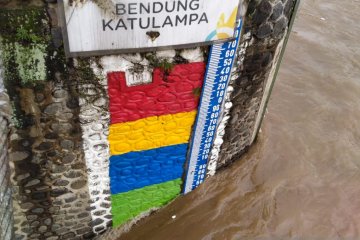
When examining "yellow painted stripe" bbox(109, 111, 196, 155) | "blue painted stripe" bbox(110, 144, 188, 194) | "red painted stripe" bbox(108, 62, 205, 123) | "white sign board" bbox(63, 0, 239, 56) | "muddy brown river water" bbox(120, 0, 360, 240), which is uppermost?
"white sign board" bbox(63, 0, 239, 56)

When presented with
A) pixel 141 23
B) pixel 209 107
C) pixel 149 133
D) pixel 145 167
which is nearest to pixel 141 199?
pixel 145 167

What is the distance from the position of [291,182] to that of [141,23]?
122 inches

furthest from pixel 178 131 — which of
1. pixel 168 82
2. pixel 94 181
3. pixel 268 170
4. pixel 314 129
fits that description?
pixel 314 129

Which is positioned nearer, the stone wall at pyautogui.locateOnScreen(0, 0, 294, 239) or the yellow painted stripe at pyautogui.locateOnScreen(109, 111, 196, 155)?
the stone wall at pyautogui.locateOnScreen(0, 0, 294, 239)

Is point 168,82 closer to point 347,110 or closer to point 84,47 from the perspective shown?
point 84,47

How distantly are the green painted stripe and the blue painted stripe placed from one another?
93mm

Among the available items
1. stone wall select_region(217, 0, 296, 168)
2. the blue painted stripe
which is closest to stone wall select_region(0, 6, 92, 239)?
the blue painted stripe

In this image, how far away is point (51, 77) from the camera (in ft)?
9.32

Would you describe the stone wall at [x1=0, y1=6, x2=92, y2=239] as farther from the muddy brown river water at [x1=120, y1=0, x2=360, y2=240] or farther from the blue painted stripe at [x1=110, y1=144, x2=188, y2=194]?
the muddy brown river water at [x1=120, y1=0, x2=360, y2=240]

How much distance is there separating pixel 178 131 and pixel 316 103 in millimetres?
3534

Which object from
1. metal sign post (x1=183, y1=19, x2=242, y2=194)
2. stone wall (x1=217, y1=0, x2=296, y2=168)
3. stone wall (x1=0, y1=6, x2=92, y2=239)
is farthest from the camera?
stone wall (x1=217, y1=0, x2=296, y2=168)

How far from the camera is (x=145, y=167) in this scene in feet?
12.7

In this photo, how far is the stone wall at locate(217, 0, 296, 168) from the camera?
357 cm

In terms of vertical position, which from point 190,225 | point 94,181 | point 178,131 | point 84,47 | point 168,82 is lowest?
point 190,225
